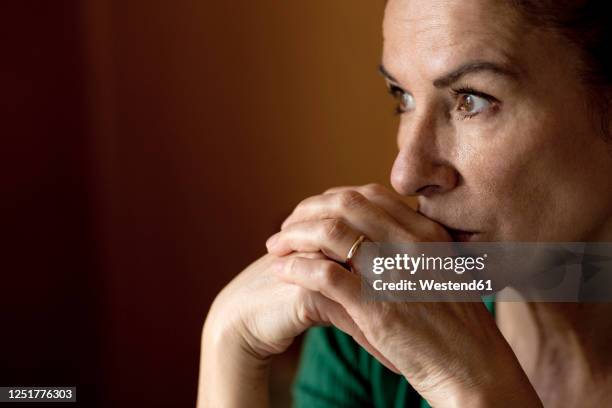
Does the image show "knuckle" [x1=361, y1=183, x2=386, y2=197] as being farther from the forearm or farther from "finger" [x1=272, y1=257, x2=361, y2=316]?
the forearm

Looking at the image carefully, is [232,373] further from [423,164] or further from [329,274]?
[423,164]

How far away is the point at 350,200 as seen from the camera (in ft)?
2.77

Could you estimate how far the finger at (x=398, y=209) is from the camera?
0.83 m

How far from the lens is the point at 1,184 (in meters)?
1.63

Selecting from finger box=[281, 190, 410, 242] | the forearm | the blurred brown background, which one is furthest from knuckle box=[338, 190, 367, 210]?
the blurred brown background

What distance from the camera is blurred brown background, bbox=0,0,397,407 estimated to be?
1665mm

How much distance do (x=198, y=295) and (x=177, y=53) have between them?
0.63 meters

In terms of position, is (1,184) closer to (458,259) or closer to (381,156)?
(381,156)

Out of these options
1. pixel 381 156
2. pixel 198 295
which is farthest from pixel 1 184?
pixel 381 156

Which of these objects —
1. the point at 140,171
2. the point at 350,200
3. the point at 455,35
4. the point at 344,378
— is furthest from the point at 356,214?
the point at 140,171

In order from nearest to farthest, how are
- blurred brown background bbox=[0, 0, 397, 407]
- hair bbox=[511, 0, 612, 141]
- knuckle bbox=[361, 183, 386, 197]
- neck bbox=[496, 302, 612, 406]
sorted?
1. hair bbox=[511, 0, 612, 141]
2. knuckle bbox=[361, 183, 386, 197]
3. neck bbox=[496, 302, 612, 406]
4. blurred brown background bbox=[0, 0, 397, 407]

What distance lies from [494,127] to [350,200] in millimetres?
180

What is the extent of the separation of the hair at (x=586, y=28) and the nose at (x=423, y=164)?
6.3 inches

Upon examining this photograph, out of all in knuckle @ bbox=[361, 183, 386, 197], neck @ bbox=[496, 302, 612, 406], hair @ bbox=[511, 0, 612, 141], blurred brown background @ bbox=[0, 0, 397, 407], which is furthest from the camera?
blurred brown background @ bbox=[0, 0, 397, 407]
